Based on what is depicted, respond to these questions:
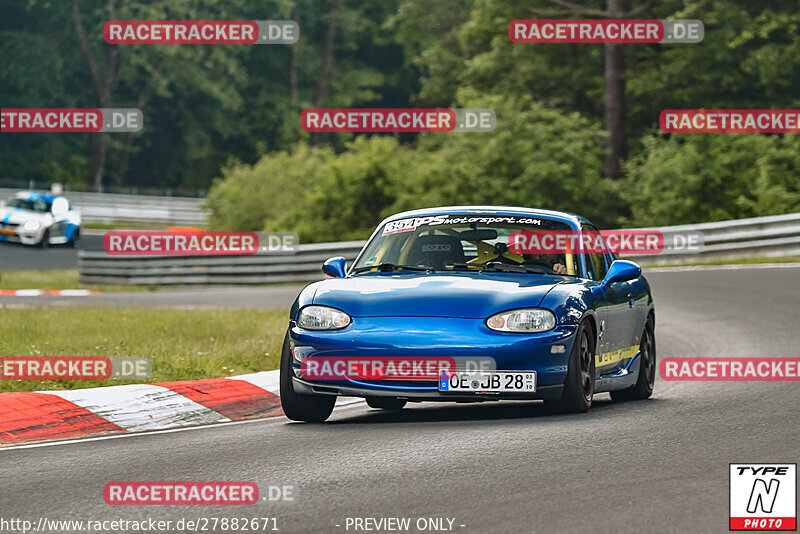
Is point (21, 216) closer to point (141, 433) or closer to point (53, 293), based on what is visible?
point (53, 293)

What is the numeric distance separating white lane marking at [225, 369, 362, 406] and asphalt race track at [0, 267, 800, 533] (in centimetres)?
29

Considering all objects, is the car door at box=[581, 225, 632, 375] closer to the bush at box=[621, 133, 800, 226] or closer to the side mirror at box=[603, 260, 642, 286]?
the side mirror at box=[603, 260, 642, 286]

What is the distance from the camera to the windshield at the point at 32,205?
132 ft

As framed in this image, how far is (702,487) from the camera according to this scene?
21.9 feet

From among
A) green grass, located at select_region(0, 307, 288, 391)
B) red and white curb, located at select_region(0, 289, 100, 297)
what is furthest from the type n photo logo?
red and white curb, located at select_region(0, 289, 100, 297)

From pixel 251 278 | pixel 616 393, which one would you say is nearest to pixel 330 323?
pixel 616 393

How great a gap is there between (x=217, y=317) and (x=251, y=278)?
30.2ft

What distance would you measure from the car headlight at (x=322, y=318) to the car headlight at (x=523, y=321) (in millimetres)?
997

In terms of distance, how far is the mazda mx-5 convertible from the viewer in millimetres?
8828

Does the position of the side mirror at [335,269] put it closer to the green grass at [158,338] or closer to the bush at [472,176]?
the green grass at [158,338]

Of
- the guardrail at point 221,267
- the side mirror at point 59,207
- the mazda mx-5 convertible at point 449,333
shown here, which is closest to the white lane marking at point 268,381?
the mazda mx-5 convertible at point 449,333

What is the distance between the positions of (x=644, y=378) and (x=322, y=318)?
3.42m

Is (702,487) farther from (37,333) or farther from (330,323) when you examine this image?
(37,333)

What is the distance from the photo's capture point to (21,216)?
39.8m
